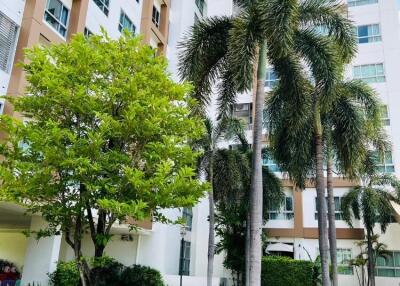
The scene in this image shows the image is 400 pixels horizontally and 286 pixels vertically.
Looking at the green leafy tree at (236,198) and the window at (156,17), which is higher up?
the window at (156,17)

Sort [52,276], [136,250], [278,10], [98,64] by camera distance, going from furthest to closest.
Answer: [136,250]
[52,276]
[278,10]
[98,64]

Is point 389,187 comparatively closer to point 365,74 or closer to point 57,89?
point 365,74

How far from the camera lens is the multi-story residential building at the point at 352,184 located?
27.0 meters

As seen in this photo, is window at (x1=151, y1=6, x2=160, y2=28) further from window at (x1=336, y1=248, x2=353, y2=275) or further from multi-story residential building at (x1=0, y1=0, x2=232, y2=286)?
window at (x1=336, y1=248, x2=353, y2=275)

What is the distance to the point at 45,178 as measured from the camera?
8.54 m

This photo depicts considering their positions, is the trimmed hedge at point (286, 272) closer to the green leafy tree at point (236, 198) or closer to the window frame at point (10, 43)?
the green leafy tree at point (236, 198)

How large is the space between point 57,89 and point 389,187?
24.2m

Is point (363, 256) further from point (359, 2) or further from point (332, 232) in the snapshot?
point (359, 2)

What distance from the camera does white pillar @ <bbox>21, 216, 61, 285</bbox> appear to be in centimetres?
1537

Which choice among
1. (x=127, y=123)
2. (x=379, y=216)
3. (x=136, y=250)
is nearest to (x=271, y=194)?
(x=379, y=216)

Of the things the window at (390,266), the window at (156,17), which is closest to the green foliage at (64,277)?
the window at (156,17)

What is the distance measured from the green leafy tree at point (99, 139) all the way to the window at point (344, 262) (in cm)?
2157

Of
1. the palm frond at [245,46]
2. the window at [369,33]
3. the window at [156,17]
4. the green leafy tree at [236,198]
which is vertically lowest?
the green leafy tree at [236,198]

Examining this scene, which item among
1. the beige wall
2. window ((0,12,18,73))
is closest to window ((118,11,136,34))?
window ((0,12,18,73))
